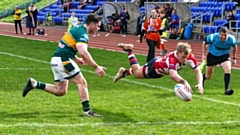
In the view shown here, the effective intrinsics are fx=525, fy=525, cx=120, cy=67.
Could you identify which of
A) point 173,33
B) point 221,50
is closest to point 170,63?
point 221,50

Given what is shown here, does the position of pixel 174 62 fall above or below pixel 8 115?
above

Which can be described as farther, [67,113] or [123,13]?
[123,13]

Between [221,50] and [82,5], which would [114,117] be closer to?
[221,50]

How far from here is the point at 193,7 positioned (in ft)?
120

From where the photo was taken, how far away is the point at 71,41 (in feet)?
29.4

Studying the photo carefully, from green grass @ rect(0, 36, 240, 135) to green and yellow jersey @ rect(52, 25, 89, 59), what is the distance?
3.45 ft

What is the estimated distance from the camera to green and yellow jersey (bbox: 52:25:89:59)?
8.78 m

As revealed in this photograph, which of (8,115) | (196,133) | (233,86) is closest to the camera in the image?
(196,133)

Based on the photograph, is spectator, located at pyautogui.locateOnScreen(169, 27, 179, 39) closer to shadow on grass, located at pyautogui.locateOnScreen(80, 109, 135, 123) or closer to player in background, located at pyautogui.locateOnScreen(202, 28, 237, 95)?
player in background, located at pyautogui.locateOnScreen(202, 28, 237, 95)

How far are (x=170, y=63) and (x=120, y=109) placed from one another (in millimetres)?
1303

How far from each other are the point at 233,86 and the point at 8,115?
6.84 meters

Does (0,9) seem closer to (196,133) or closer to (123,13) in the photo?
(123,13)

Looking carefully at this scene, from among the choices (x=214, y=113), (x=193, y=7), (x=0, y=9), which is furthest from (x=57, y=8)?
(x=214, y=113)

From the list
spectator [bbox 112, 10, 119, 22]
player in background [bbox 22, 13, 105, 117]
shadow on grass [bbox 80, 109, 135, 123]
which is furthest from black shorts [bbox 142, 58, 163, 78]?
spectator [bbox 112, 10, 119, 22]
